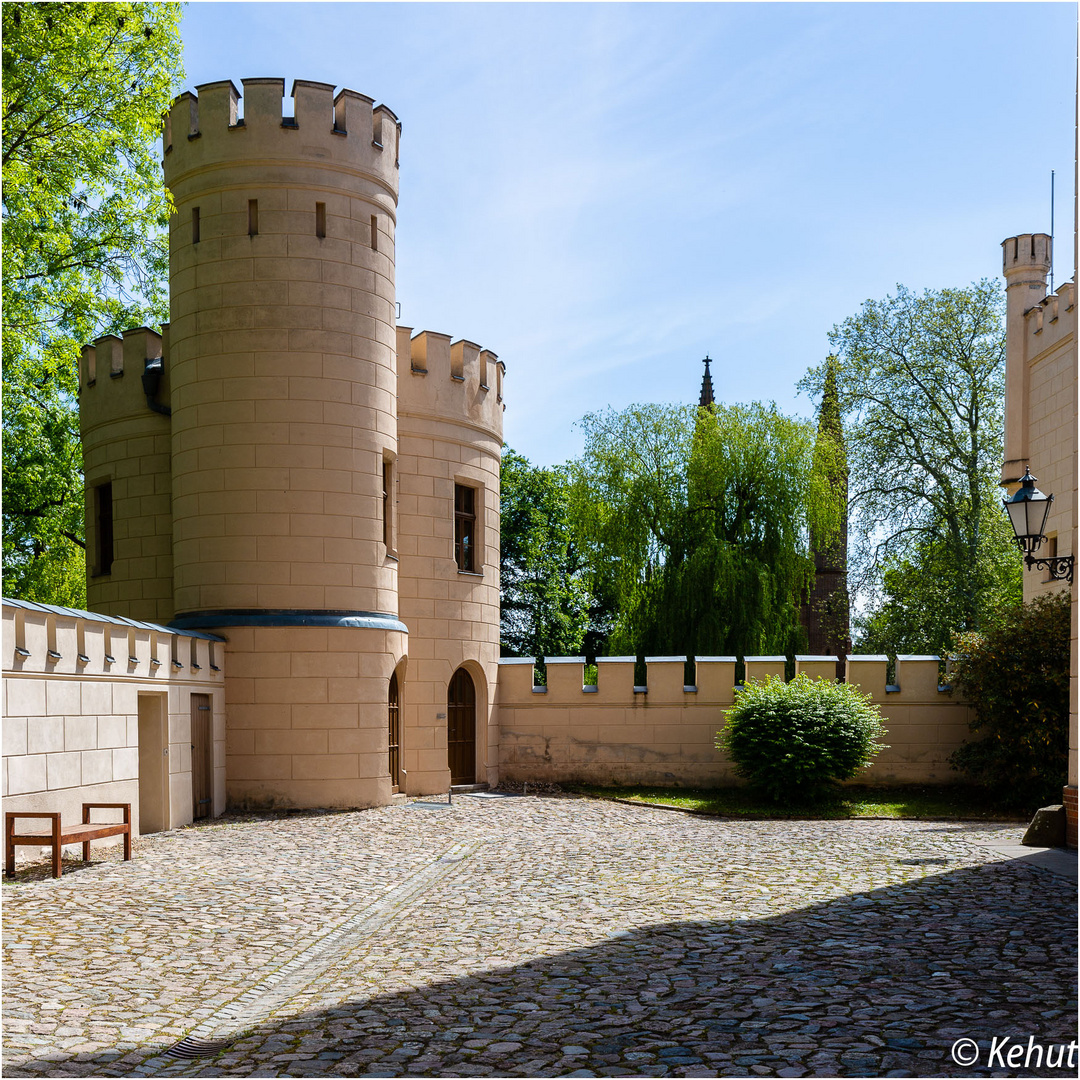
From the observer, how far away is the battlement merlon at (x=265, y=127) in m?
16.2

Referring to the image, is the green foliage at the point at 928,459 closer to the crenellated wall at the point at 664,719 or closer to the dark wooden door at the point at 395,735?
the crenellated wall at the point at 664,719

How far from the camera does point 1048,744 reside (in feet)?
50.8

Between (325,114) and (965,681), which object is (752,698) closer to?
(965,681)

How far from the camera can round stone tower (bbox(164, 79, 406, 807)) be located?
1555 cm

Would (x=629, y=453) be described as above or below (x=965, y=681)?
above

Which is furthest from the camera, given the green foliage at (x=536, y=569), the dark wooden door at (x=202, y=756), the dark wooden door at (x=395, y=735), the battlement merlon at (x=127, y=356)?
the green foliage at (x=536, y=569)

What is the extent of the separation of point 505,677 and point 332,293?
7471mm

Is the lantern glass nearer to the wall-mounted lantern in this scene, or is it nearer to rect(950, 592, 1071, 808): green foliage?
the wall-mounted lantern

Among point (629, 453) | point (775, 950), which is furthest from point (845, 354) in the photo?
point (775, 950)

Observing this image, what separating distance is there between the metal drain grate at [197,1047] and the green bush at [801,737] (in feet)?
38.8

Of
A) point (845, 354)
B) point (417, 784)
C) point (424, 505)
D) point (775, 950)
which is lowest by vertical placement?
point (417, 784)

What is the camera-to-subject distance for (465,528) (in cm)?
1995

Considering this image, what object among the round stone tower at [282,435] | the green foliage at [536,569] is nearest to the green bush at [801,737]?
the round stone tower at [282,435]

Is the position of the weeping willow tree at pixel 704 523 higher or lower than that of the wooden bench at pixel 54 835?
higher
